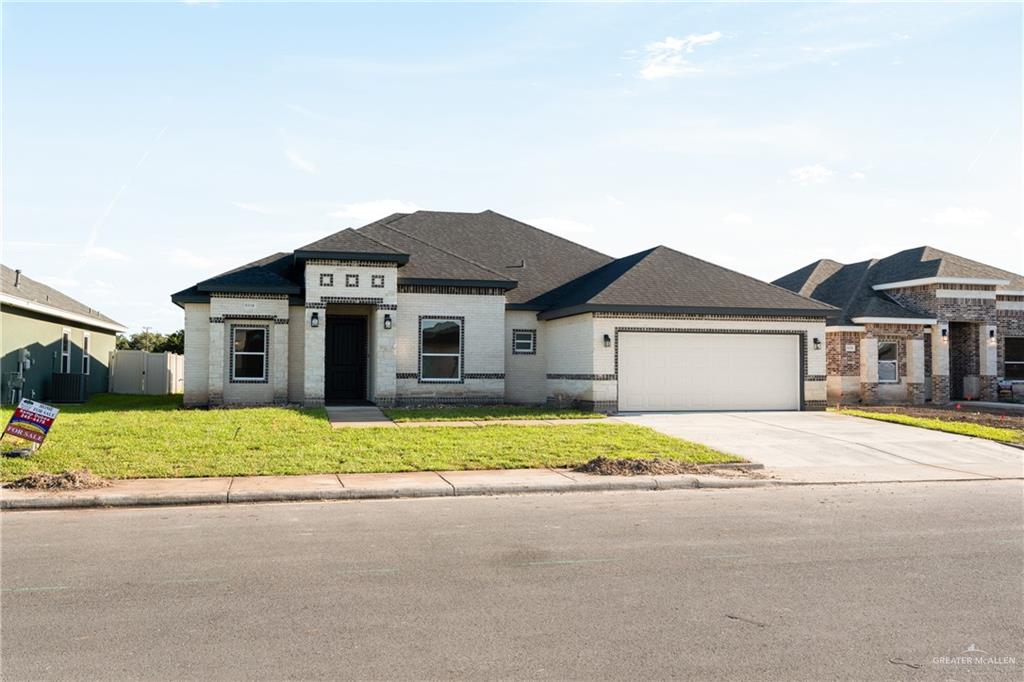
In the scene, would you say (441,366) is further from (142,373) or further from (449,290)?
(142,373)

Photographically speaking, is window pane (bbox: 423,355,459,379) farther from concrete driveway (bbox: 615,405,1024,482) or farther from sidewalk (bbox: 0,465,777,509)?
sidewalk (bbox: 0,465,777,509)

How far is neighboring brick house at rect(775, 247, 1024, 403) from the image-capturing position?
27.7 metres

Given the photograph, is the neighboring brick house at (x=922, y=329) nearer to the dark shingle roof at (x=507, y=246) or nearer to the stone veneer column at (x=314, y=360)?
the dark shingle roof at (x=507, y=246)

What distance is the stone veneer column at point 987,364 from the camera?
29828mm

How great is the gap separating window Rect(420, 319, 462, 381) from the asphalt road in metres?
13.7

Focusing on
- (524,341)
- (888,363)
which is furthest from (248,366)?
(888,363)

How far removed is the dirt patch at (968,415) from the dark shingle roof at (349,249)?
48.2ft

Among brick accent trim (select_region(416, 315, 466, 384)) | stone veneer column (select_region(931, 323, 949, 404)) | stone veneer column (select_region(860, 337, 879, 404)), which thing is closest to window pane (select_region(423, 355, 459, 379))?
brick accent trim (select_region(416, 315, 466, 384))

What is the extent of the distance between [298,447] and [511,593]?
29.2 ft

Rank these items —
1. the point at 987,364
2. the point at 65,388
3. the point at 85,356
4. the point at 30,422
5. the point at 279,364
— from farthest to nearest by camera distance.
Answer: the point at 85,356, the point at 987,364, the point at 65,388, the point at 279,364, the point at 30,422

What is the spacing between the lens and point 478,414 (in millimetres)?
20750

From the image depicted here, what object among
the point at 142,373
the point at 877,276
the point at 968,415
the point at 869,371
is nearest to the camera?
the point at 968,415

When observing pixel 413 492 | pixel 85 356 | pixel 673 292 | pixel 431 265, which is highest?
pixel 431 265

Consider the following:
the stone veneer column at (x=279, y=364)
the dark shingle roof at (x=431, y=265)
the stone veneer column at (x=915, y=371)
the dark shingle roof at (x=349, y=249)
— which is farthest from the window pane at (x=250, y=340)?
the stone veneer column at (x=915, y=371)
